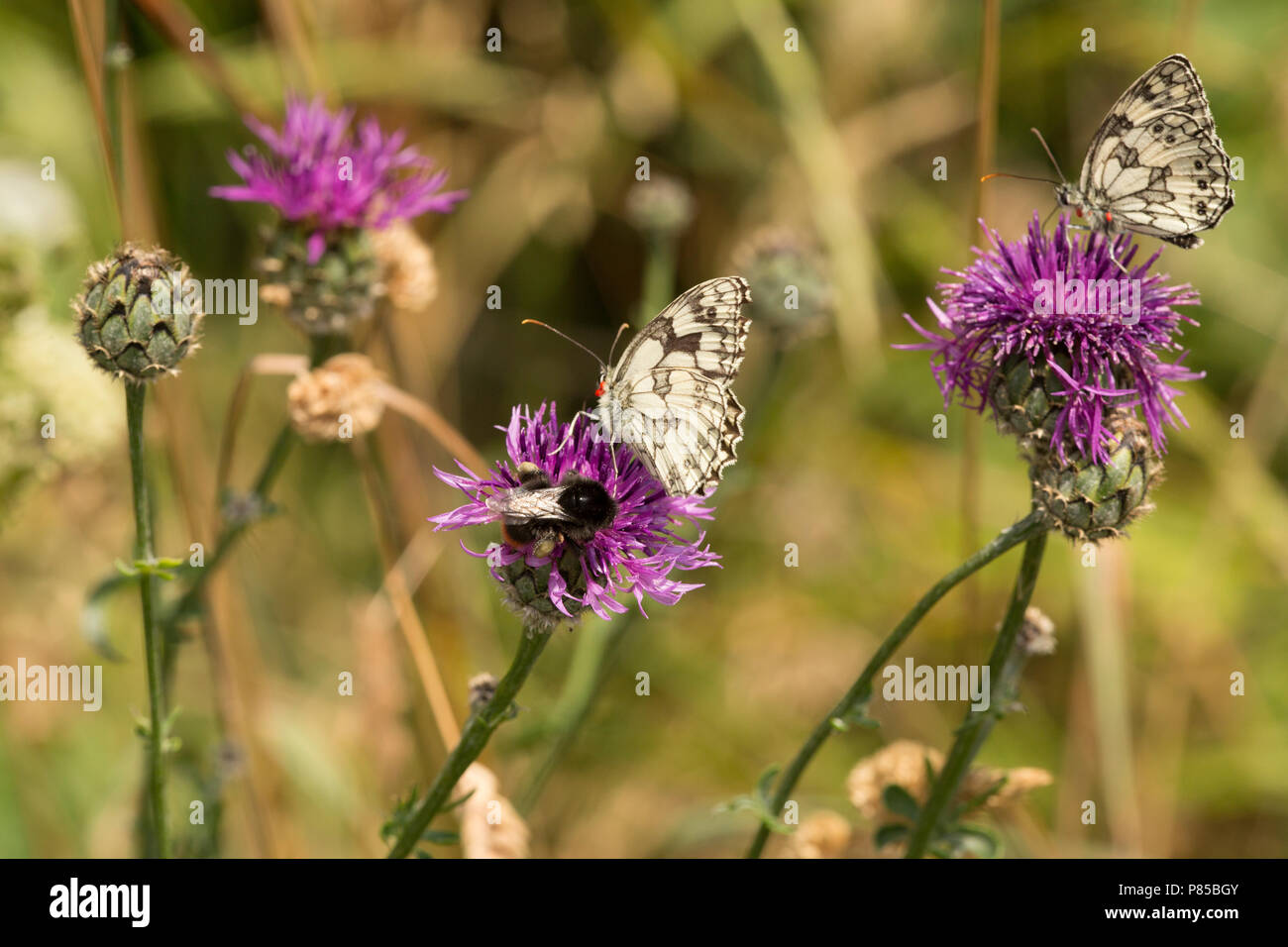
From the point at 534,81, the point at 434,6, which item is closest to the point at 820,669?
the point at 534,81

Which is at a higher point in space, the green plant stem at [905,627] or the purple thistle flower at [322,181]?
the purple thistle flower at [322,181]

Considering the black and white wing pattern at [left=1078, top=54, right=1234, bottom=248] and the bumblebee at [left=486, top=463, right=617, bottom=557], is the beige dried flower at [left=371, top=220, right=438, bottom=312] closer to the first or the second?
the bumblebee at [left=486, top=463, right=617, bottom=557]

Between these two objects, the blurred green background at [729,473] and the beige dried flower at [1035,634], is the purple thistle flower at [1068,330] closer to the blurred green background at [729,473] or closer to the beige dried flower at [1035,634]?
the beige dried flower at [1035,634]

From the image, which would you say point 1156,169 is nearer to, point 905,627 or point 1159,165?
point 1159,165

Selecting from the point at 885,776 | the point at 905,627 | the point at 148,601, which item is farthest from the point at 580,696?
the point at 148,601

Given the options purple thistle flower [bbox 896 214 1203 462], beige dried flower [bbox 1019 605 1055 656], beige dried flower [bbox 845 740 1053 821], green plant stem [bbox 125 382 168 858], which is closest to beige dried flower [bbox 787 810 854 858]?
beige dried flower [bbox 845 740 1053 821]

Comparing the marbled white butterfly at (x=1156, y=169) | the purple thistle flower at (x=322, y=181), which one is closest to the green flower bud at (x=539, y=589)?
the purple thistle flower at (x=322, y=181)
